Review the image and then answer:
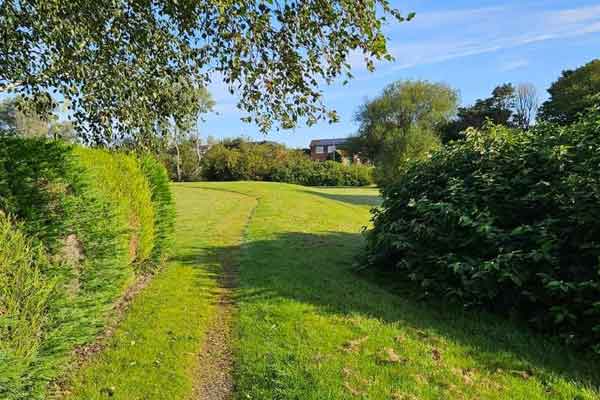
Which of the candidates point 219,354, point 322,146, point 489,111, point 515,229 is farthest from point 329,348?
point 322,146

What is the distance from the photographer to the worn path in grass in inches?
130

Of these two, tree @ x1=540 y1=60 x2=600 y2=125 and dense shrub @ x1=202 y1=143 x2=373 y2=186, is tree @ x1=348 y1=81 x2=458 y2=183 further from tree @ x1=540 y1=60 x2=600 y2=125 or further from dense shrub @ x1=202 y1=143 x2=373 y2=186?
tree @ x1=540 y1=60 x2=600 y2=125

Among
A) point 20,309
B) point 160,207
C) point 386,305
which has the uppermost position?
point 160,207

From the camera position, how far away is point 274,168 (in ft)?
143

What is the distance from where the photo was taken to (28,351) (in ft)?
8.59

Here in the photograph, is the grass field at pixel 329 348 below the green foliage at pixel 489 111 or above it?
below

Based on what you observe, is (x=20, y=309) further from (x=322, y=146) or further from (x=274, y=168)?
(x=322, y=146)

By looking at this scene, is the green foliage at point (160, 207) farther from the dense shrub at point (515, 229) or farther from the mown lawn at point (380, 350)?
the dense shrub at point (515, 229)

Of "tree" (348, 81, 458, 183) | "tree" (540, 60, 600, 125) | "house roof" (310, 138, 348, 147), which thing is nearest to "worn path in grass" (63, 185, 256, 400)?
"tree" (348, 81, 458, 183)

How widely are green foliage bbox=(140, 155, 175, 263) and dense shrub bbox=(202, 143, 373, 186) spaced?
34.0 m

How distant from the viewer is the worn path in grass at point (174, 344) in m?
3.30

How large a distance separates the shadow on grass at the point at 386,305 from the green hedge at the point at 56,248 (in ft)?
6.60

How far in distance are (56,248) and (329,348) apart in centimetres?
268

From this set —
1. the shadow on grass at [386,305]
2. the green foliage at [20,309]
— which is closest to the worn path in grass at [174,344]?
the shadow on grass at [386,305]
